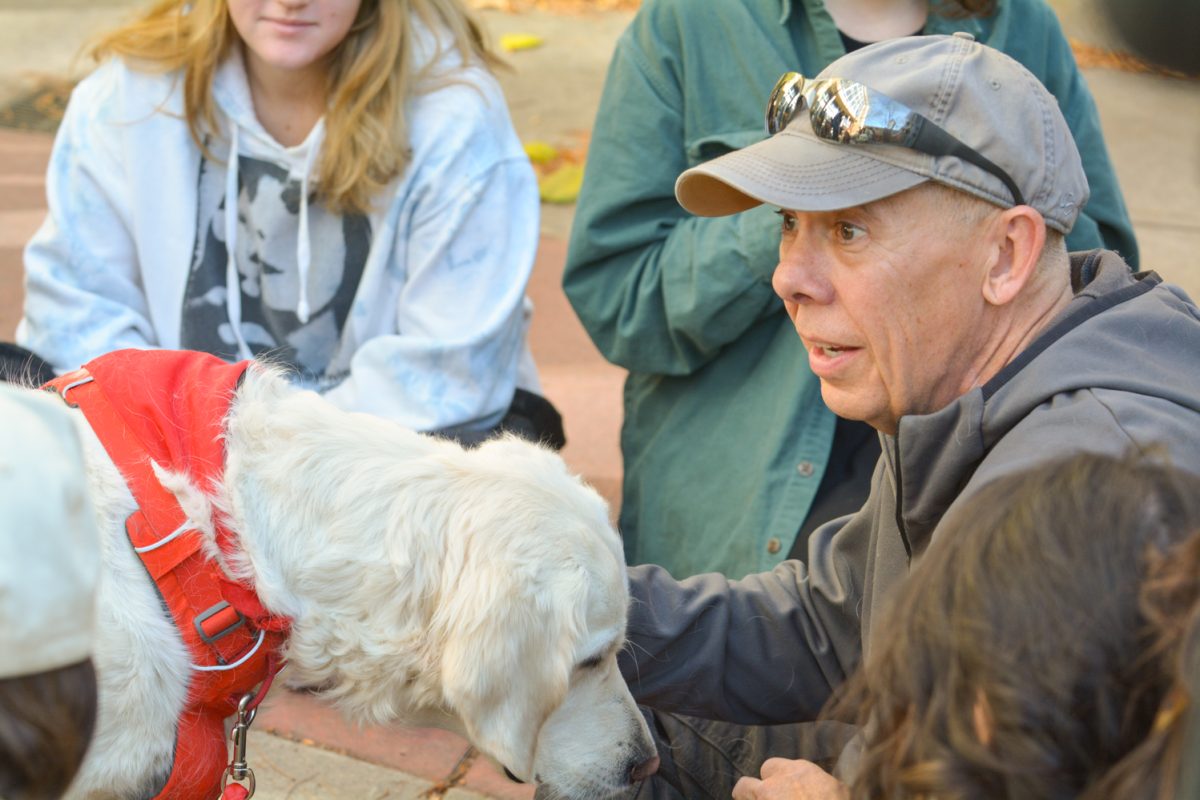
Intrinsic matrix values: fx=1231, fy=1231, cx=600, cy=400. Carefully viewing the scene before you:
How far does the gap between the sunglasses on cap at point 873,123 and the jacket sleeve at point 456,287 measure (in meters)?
1.36

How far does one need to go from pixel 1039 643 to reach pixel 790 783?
793 mm

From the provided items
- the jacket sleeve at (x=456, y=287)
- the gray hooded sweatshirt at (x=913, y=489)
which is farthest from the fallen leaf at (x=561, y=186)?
the gray hooded sweatshirt at (x=913, y=489)

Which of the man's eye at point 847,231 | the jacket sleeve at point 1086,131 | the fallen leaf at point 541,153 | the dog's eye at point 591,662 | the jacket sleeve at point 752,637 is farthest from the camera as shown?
the fallen leaf at point 541,153

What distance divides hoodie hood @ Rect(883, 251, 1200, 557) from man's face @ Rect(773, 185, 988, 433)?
0.10 metres

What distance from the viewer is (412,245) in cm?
325

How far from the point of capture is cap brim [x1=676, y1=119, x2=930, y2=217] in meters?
1.93

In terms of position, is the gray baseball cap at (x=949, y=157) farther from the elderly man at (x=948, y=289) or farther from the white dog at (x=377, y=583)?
the white dog at (x=377, y=583)

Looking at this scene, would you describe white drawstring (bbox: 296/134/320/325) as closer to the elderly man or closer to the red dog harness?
the red dog harness

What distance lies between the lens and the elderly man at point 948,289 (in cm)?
181

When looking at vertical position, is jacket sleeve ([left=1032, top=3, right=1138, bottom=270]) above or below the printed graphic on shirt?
above

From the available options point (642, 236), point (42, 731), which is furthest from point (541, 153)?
point (42, 731)

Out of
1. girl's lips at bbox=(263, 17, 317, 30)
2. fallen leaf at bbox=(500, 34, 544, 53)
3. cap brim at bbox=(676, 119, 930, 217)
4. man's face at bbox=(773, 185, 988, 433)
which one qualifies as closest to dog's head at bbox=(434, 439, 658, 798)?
man's face at bbox=(773, 185, 988, 433)

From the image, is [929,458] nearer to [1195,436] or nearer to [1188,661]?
[1195,436]

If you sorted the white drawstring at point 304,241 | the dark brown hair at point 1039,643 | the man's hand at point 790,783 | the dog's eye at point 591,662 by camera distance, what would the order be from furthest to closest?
the white drawstring at point 304,241, the dog's eye at point 591,662, the man's hand at point 790,783, the dark brown hair at point 1039,643
